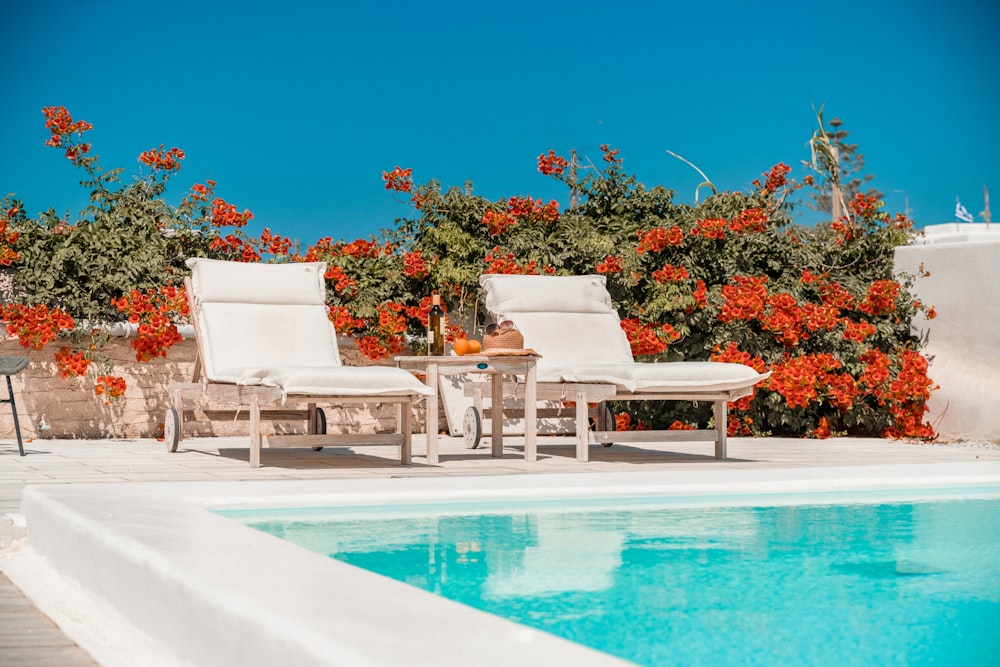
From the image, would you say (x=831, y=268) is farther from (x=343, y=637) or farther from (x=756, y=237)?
(x=343, y=637)

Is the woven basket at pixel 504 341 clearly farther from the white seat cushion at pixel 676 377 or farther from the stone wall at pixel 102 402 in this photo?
the stone wall at pixel 102 402

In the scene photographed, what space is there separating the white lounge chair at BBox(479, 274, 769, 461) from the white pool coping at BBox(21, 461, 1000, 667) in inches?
76.9

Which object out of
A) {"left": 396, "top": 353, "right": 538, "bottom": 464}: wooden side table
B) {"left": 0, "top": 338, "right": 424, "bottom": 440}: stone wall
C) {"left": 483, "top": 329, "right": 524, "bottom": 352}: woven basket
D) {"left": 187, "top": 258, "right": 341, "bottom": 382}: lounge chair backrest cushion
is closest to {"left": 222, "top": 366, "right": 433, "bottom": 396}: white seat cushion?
{"left": 396, "top": 353, "right": 538, "bottom": 464}: wooden side table

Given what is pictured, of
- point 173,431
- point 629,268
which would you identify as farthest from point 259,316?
point 629,268

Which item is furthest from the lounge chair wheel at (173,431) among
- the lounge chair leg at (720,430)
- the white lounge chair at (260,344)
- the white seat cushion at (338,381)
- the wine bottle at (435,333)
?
the lounge chair leg at (720,430)

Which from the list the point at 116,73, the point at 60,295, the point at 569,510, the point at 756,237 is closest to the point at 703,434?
the point at 569,510

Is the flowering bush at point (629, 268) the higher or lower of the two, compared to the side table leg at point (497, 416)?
higher

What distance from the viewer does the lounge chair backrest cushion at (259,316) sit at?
22.2 ft

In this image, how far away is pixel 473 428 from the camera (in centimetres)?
759

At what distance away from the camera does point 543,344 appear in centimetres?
746

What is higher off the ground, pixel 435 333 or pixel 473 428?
pixel 435 333

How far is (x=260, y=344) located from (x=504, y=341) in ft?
4.87

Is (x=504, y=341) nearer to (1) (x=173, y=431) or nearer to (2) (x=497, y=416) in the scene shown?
(2) (x=497, y=416)

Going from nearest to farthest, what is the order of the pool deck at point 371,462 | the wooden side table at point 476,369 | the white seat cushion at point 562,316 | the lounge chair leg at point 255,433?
the pool deck at point 371,462
the lounge chair leg at point 255,433
the wooden side table at point 476,369
the white seat cushion at point 562,316
